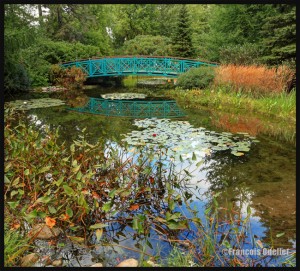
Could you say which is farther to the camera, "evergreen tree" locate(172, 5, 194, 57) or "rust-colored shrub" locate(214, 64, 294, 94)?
"evergreen tree" locate(172, 5, 194, 57)

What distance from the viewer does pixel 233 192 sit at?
11.8ft

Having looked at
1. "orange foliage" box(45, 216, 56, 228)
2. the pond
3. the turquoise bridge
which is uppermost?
the turquoise bridge

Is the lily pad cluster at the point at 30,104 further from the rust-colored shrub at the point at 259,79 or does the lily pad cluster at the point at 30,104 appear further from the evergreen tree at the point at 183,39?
the evergreen tree at the point at 183,39

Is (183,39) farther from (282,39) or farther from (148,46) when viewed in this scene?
(282,39)

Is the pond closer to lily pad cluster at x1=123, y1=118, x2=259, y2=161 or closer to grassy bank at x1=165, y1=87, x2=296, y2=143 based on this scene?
lily pad cluster at x1=123, y1=118, x2=259, y2=161

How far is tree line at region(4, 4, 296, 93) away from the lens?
9719 mm

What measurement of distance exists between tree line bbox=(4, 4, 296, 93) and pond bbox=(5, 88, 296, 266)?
4676 millimetres

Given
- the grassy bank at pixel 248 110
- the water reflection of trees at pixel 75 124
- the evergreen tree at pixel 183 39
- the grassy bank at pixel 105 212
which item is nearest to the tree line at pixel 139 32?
the evergreen tree at pixel 183 39

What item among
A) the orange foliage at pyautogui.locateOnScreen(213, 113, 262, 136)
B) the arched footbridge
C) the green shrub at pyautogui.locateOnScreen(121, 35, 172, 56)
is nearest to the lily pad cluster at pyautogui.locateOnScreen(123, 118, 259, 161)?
the orange foliage at pyautogui.locateOnScreen(213, 113, 262, 136)

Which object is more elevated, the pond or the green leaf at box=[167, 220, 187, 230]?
the green leaf at box=[167, 220, 187, 230]

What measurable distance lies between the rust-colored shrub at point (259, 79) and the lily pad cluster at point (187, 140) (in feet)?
10.3

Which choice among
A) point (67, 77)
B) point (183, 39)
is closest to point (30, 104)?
point (67, 77)

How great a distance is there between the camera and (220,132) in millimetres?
6164
